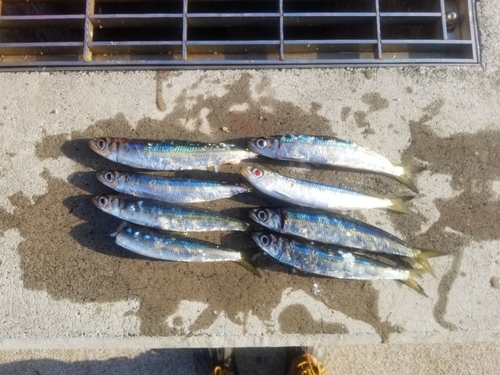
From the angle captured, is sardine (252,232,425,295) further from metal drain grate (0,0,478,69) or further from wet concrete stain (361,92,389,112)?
metal drain grate (0,0,478,69)

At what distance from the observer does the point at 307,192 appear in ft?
11.8

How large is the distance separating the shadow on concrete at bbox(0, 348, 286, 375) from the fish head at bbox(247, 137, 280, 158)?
2085 mm

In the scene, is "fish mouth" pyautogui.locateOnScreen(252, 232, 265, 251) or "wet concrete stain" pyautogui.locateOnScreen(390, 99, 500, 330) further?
"wet concrete stain" pyautogui.locateOnScreen(390, 99, 500, 330)

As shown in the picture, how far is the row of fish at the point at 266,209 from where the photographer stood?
3.52 metres

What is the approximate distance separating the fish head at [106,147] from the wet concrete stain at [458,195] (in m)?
2.56

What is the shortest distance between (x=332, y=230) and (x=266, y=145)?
939mm

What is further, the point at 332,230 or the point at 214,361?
the point at 214,361

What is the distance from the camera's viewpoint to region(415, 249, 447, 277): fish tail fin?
3588mm

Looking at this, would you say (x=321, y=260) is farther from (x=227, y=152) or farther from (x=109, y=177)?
(x=109, y=177)

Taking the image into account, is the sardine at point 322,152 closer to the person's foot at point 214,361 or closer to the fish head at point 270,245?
the fish head at point 270,245

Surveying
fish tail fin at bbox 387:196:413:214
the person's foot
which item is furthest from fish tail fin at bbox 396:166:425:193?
the person's foot

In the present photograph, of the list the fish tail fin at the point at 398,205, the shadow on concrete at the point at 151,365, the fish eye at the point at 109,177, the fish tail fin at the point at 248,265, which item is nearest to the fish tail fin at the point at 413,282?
the fish tail fin at the point at 398,205

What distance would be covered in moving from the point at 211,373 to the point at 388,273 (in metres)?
2.02

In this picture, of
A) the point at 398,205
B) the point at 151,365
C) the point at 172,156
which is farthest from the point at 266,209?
the point at 151,365
